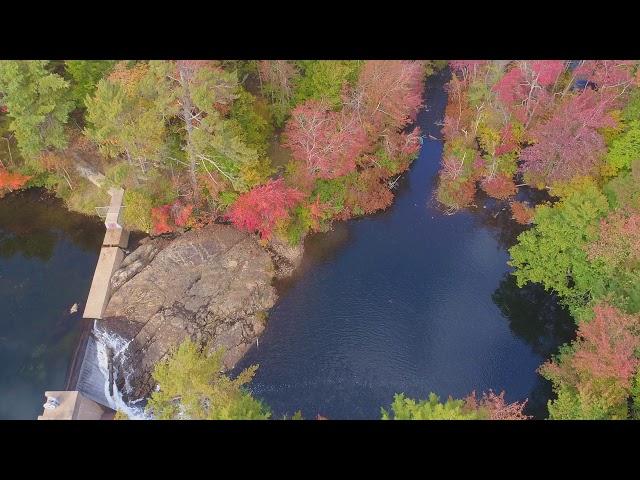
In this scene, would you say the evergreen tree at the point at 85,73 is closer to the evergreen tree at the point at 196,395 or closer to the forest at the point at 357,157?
the forest at the point at 357,157

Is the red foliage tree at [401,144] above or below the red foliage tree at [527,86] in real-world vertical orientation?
below

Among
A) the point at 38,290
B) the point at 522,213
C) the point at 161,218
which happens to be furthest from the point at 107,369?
the point at 522,213

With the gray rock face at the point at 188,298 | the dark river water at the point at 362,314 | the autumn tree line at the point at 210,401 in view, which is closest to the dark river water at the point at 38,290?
the dark river water at the point at 362,314

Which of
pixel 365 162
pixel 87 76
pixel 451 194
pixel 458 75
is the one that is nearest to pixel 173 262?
pixel 87 76

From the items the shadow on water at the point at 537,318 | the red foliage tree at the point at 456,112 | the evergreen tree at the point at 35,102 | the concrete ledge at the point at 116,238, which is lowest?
the shadow on water at the point at 537,318

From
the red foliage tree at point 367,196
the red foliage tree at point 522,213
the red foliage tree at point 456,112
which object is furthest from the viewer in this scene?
the red foliage tree at point 456,112

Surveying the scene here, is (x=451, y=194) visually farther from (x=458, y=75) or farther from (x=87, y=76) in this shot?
(x=87, y=76)

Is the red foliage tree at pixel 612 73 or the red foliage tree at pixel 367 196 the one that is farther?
the red foliage tree at pixel 367 196

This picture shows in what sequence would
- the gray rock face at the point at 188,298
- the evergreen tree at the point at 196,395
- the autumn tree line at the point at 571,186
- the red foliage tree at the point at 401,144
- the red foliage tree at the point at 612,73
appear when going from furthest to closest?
the red foliage tree at the point at 401,144, the red foliage tree at the point at 612,73, the gray rock face at the point at 188,298, the autumn tree line at the point at 571,186, the evergreen tree at the point at 196,395
